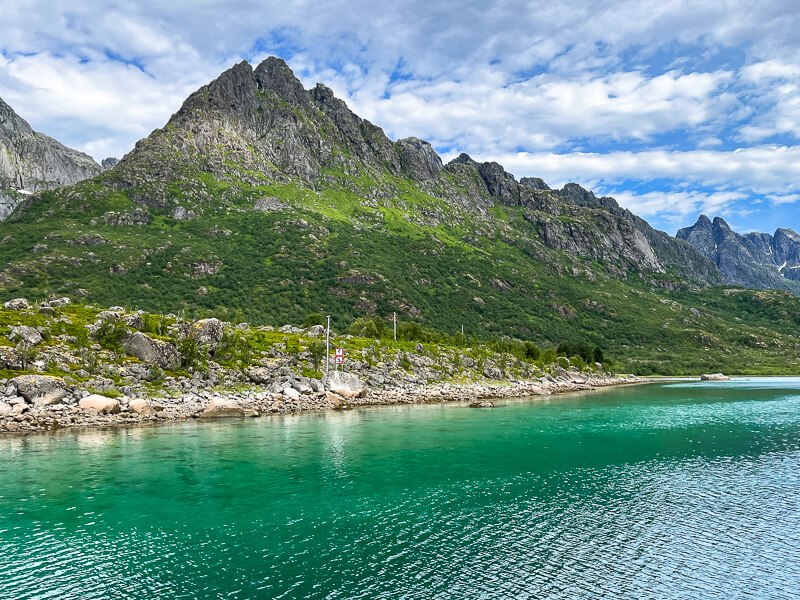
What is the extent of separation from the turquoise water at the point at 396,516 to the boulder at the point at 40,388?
8.72 meters

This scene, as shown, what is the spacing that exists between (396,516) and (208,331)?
6909 cm

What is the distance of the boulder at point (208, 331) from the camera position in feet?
289

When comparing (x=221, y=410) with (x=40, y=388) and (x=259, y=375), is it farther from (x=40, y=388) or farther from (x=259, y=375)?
(x=40, y=388)

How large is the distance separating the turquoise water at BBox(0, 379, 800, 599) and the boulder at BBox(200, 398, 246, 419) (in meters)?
12.9

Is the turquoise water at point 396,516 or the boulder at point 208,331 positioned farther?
the boulder at point 208,331

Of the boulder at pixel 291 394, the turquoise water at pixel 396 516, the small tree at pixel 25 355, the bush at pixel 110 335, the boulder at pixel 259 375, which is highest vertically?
the bush at pixel 110 335

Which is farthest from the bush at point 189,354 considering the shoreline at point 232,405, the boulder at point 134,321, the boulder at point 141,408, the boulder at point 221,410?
the boulder at point 141,408

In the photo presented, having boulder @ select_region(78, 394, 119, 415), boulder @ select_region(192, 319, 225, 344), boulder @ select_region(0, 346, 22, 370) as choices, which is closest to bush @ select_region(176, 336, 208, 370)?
boulder @ select_region(192, 319, 225, 344)

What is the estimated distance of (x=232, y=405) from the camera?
73188 millimetres

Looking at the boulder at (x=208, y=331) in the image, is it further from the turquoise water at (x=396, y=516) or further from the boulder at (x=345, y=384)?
the turquoise water at (x=396, y=516)

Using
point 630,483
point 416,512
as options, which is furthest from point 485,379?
point 416,512

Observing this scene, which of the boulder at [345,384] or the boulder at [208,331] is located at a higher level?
the boulder at [208,331]

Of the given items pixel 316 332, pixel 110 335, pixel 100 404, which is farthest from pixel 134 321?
pixel 316 332

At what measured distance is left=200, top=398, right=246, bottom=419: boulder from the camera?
70.9 metres
